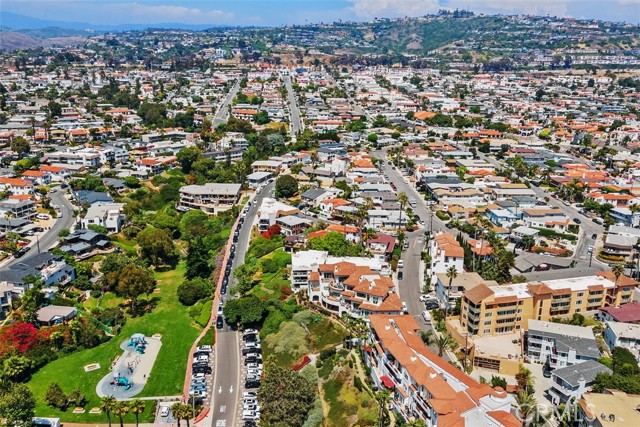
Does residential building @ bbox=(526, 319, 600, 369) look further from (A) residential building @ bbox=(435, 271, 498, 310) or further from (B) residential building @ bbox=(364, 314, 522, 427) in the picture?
(B) residential building @ bbox=(364, 314, 522, 427)

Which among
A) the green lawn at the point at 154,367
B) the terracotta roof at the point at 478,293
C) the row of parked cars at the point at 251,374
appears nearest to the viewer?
the row of parked cars at the point at 251,374

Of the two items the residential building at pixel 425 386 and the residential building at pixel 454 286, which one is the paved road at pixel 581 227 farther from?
the residential building at pixel 425 386

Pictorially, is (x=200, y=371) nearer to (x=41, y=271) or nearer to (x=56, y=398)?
(x=56, y=398)

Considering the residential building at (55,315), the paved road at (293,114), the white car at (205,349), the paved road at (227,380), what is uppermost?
the paved road at (293,114)

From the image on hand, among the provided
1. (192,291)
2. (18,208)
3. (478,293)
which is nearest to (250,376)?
(192,291)

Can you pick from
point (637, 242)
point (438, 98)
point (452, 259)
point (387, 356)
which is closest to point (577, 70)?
point (438, 98)

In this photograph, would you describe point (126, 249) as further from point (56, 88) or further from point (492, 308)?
point (56, 88)

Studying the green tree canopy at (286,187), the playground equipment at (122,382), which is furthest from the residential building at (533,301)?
A: the green tree canopy at (286,187)
